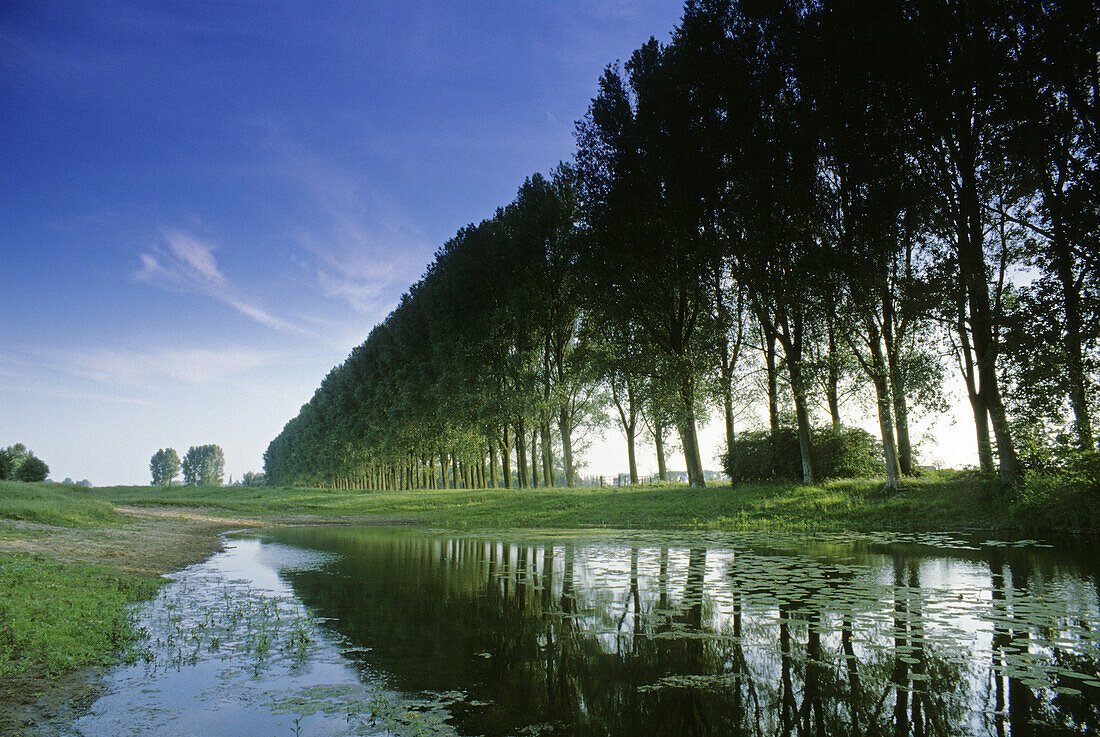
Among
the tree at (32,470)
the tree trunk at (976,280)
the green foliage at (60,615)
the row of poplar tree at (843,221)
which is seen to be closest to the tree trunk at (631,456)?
the row of poplar tree at (843,221)

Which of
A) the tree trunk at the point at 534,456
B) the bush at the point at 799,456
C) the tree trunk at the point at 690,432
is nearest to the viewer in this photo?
the bush at the point at 799,456

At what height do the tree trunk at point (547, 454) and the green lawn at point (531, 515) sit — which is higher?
the tree trunk at point (547, 454)

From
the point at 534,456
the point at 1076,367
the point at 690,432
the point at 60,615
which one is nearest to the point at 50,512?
the point at 60,615

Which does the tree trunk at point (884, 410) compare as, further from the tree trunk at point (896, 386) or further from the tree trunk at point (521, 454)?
the tree trunk at point (521, 454)

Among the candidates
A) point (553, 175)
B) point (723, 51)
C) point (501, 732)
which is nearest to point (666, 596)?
point (501, 732)

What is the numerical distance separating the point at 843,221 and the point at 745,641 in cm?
1986

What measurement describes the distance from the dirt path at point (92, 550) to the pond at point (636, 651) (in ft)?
0.99

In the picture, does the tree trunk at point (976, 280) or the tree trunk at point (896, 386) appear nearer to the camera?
the tree trunk at point (976, 280)

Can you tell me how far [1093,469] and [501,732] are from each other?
55.7 feet

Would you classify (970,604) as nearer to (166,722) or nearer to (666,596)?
(666,596)

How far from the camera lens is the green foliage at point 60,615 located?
231 inches

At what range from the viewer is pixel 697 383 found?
2614cm

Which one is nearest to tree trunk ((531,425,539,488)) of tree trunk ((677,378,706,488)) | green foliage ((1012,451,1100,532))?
tree trunk ((677,378,706,488))

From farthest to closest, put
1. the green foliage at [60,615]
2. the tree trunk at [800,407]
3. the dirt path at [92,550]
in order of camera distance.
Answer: the tree trunk at [800,407], the green foliage at [60,615], the dirt path at [92,550]
